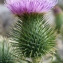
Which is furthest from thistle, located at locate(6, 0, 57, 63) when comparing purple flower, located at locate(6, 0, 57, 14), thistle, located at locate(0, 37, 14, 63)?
thistle, located at locate(0, 37, 14, 63)

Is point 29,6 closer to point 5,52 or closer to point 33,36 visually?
point 33,36

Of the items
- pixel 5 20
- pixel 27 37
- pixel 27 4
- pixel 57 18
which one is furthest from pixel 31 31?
pixel 5 20

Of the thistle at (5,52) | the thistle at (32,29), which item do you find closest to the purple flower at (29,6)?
the thistle at (32,29)

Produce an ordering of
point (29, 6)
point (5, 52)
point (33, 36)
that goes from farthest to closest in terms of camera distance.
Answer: point (5, 52)
point (33, 36)
point (29, 6)

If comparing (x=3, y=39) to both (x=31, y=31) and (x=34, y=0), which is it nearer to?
(x=31, y=31)

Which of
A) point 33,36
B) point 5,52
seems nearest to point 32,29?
point 33,36

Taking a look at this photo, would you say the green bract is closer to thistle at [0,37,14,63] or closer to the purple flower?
the purple flower

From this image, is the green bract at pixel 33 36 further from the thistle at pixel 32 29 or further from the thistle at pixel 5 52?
the thistle at pixel 5 52
